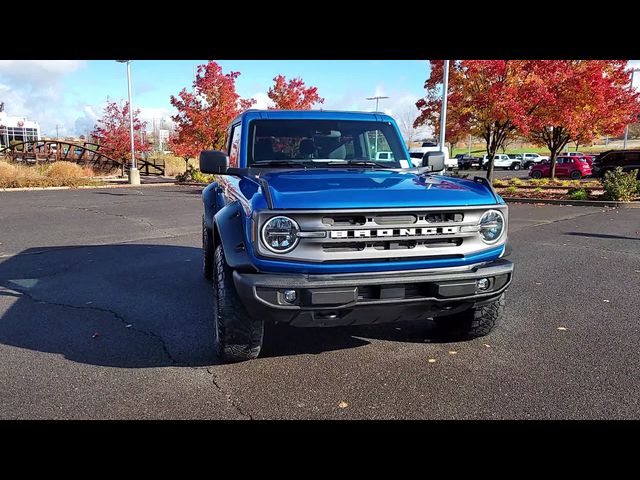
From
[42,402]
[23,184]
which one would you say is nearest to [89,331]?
[42,402]

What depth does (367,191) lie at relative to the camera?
10.4 feet

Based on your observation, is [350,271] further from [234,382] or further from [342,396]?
[234,382]

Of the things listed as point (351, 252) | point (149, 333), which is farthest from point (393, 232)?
point (149, 333)

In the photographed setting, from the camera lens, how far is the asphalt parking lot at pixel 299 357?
306cm

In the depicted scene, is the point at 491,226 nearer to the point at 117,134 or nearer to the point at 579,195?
the point at 579,195

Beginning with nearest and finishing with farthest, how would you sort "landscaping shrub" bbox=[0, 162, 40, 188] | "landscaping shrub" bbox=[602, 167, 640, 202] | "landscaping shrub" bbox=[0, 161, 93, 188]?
"landscaping shrub" bbox=[602, 167, 640, 202], "landscaping shrub" bbox=[0, 162, 40, 188], "landscaping shrub" bbox=[0, 161, 93, 188]

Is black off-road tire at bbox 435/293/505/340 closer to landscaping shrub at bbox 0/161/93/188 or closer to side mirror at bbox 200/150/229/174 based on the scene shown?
side mirror at bbox 200/150/229/174

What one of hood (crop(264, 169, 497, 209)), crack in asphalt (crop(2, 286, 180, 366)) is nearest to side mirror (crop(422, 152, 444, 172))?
hood (crop(264, 169, 497, 209))

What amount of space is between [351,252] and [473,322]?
1.44m

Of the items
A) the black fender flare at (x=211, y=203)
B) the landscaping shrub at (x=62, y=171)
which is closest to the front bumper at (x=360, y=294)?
the black fender flare at (x=211, y=203)

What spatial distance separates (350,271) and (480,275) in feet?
2.89

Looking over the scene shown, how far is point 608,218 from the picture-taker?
12.0 metres

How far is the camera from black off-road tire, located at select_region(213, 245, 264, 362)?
3.37 metres

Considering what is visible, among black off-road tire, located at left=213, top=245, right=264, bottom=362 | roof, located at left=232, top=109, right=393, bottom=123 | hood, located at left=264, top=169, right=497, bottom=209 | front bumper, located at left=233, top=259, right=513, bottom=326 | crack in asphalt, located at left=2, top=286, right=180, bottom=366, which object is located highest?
roof, located at left=232, top=109, right=393, bottom=123
